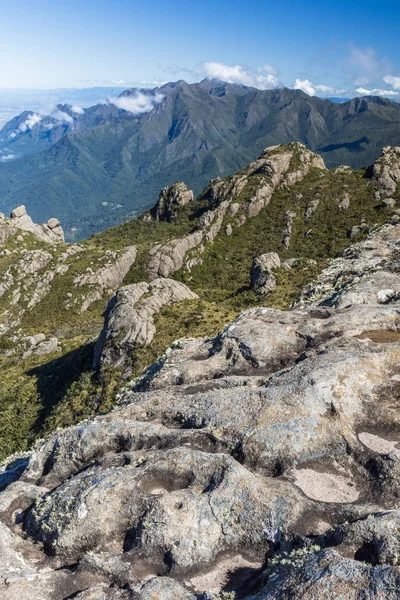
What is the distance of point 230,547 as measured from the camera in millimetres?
13516

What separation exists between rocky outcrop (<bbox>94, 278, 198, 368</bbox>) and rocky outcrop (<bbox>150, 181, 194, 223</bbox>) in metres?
98.4

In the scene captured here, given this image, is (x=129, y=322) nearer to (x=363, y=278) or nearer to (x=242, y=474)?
(x=363, y=278)

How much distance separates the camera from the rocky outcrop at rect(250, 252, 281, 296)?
70.1m

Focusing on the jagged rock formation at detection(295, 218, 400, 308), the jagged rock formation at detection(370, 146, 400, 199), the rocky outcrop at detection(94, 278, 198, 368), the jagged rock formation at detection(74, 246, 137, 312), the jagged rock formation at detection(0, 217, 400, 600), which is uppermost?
the jagged rock formation at detection(370, 146, 400, 199)

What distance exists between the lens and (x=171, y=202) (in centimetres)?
15988

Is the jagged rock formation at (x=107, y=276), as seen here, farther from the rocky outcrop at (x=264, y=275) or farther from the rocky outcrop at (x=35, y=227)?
the rocky outcrop at (x=264, y=275)

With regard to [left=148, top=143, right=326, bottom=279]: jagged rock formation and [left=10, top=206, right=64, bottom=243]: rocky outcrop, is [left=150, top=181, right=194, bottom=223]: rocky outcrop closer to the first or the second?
[left=148, top=143, right=326, bottom=279]: jagged rock formation

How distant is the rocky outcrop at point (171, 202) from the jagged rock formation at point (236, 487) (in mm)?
138766

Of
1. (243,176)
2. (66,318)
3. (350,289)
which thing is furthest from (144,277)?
(350,289)

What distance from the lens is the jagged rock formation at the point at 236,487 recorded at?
1186cm

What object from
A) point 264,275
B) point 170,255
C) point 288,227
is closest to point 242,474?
point 264,275

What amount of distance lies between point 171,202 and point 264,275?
9643cm

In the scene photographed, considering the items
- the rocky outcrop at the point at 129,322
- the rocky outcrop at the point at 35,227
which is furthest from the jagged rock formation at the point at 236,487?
the rocky outcrop at the point at 35,227

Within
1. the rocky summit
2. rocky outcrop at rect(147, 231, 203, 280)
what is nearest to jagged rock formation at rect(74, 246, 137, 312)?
rocky outcrop at rect(147, 231, 203, 280)
